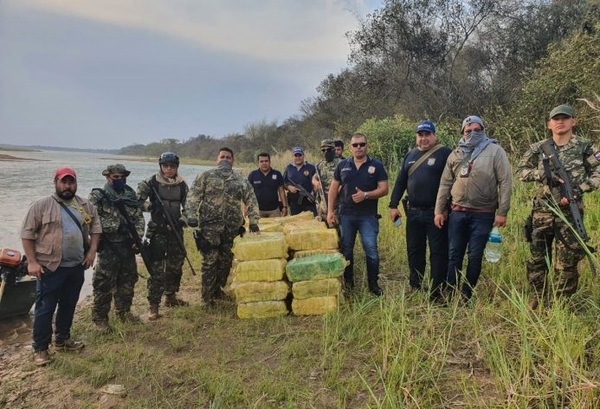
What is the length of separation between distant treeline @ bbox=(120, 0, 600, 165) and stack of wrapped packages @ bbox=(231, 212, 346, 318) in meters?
5.80

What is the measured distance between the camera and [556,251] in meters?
3.70

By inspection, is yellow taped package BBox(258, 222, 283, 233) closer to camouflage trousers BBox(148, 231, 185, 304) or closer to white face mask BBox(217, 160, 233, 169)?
white face mask BBox(217, 160, 233, 169)

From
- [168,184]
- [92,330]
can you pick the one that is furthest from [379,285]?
[92,330]

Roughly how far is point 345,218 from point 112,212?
2.61m

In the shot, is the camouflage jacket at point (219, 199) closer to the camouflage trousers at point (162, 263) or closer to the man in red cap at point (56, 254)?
the camouflage trousers at point (162, 263)

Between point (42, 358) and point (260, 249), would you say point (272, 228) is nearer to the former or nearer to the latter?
point (260, 249)

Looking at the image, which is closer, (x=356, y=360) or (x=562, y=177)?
(x=356, y=360)

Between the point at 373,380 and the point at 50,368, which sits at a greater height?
the point at 373,380

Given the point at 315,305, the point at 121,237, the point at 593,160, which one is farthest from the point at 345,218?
the point at 121,237

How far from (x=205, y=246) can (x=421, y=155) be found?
8.83 ft

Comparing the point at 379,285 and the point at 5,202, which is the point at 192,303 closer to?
the point at 379,285

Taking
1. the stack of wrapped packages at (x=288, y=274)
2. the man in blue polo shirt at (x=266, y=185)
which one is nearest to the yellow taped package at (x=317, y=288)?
the stack of wrapped packages at (x=288, y=274)

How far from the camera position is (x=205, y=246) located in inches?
201

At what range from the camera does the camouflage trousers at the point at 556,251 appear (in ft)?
11.8
